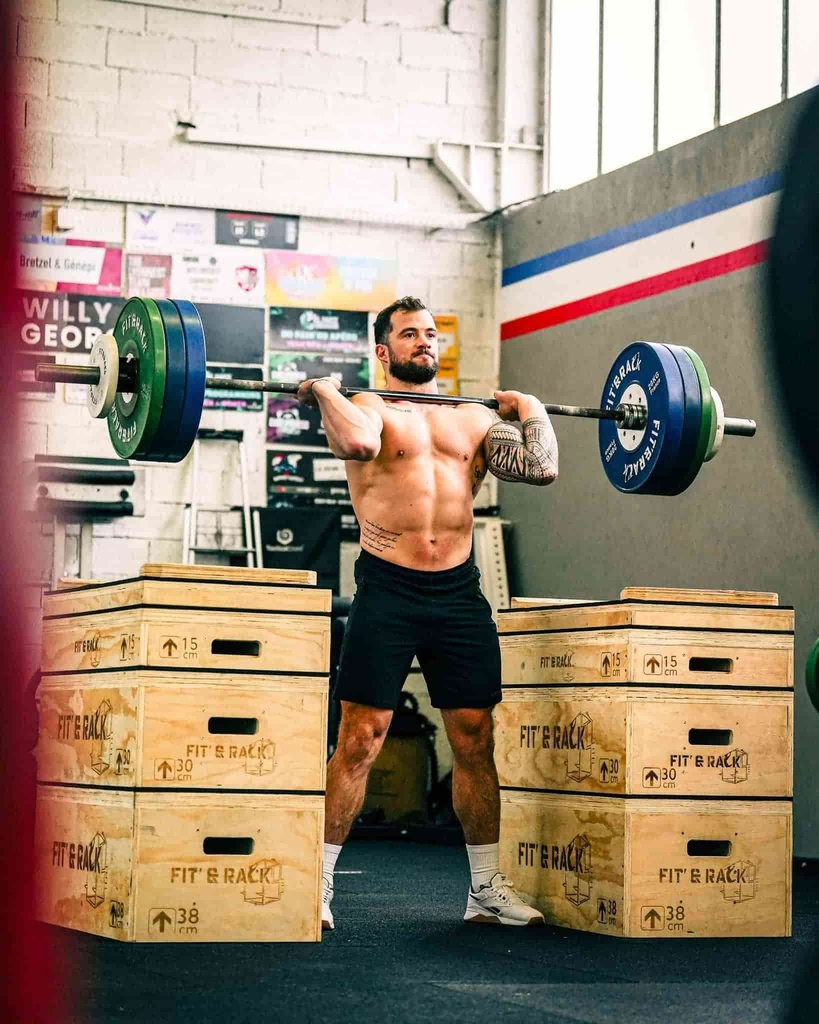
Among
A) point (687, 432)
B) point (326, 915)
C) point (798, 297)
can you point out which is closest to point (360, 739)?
point (326, 915)

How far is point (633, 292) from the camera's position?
6.05 m

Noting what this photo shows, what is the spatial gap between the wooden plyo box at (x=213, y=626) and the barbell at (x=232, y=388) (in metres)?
0.38

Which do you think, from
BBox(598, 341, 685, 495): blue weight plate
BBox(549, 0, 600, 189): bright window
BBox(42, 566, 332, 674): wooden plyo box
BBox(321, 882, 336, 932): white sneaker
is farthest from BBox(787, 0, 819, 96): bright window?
BBox(321, 882, 336, 932): white sneaker

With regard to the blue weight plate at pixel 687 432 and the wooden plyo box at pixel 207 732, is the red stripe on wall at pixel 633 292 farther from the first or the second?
the wooden plyo box at pixel 207 732

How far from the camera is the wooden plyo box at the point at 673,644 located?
3.08 meters

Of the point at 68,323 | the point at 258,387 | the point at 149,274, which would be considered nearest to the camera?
the point at 258,387

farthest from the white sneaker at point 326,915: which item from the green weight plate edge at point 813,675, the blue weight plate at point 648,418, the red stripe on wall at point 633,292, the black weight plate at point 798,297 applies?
the red stripe on wall at point 633,292

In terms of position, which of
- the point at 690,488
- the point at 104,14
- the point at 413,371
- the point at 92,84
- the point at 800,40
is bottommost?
the point at 690,488

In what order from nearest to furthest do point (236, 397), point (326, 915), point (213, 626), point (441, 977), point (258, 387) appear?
1. point (441, 977)
2. point (213, 626)
3. point (326, 915)
4. point (258, 387)
5. point (236, 397)

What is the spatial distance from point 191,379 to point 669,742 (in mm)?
1248

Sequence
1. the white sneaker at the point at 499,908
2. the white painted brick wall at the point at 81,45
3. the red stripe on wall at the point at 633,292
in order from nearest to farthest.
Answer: the white sneaker at the point at 499,908 < the red stripe on wall at the point at 633,292 < the white painted brick wall at the point at 81,45

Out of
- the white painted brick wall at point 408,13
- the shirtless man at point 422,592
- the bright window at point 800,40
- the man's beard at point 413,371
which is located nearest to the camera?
the shirtless man at point 422,592

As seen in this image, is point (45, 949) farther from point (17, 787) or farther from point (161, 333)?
point (161, 333)

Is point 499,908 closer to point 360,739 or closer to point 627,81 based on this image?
point 360,739
